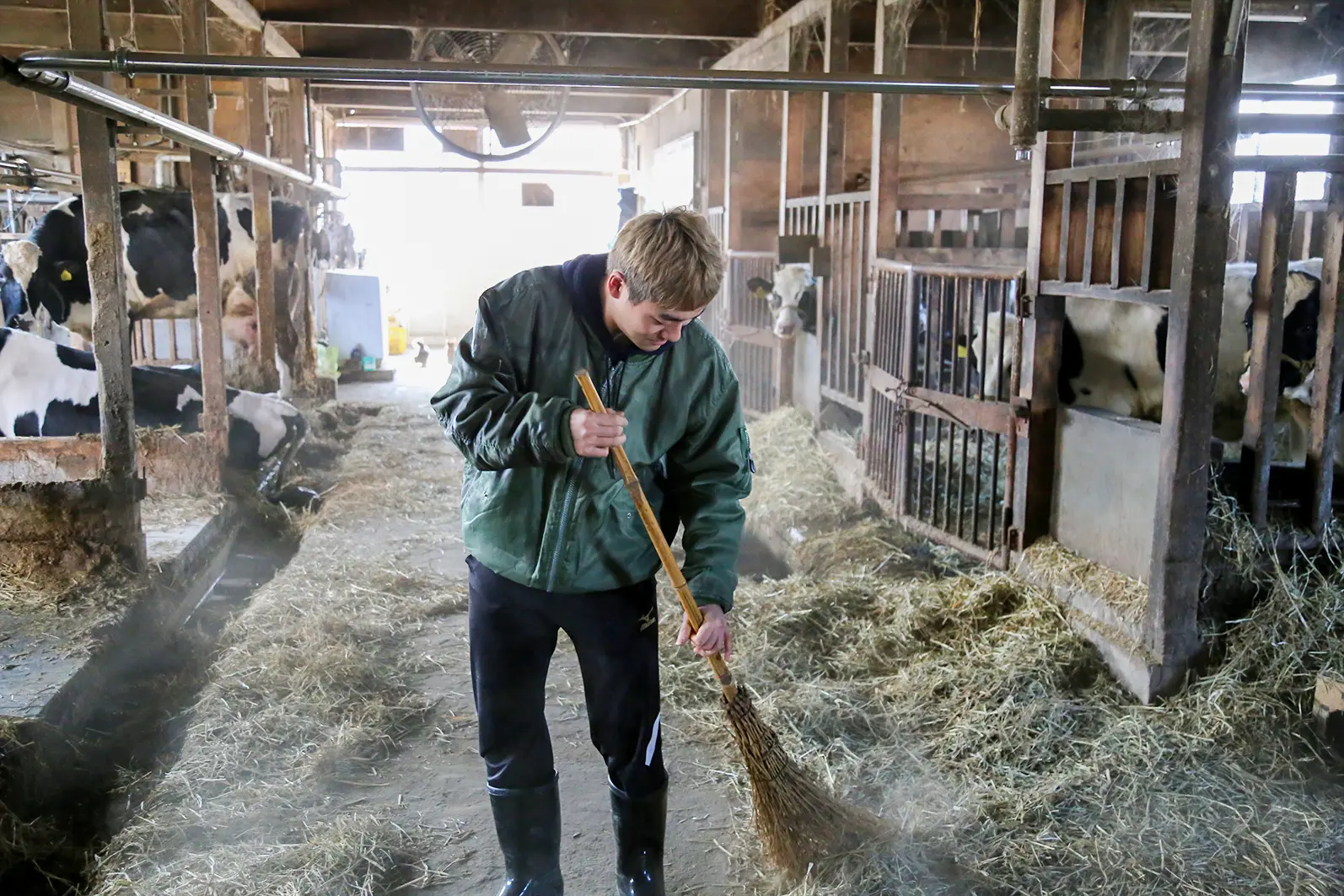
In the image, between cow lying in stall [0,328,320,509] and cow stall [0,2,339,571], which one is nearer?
cow stall [0,2,339,571]

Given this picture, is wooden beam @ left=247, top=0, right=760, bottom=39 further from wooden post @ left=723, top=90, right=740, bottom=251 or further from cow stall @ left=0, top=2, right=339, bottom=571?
wooden post @ left=723, top=90, right=740, bottom=251

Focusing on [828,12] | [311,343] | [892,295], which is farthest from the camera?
[311,343]

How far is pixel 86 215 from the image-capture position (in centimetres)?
440

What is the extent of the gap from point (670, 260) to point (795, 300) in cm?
618

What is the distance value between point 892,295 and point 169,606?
162 inches

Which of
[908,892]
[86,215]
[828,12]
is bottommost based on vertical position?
[908,892]

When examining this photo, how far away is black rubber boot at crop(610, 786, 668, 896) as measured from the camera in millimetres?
2621

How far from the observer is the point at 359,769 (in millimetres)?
3574

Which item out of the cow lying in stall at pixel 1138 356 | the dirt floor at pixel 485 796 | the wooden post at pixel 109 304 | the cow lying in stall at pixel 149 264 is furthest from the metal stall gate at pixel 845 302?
the cow lying in stall at pixel 149 264

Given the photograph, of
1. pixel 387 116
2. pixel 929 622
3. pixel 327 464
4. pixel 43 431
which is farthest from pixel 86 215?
pixel 387 116

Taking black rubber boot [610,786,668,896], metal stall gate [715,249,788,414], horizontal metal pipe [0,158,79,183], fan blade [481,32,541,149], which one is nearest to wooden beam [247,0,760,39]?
fan blade [481,32,541,149]

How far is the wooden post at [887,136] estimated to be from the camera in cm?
634

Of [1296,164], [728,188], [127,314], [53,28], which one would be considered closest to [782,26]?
[728,188]

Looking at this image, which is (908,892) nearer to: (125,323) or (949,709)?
(949,709)
